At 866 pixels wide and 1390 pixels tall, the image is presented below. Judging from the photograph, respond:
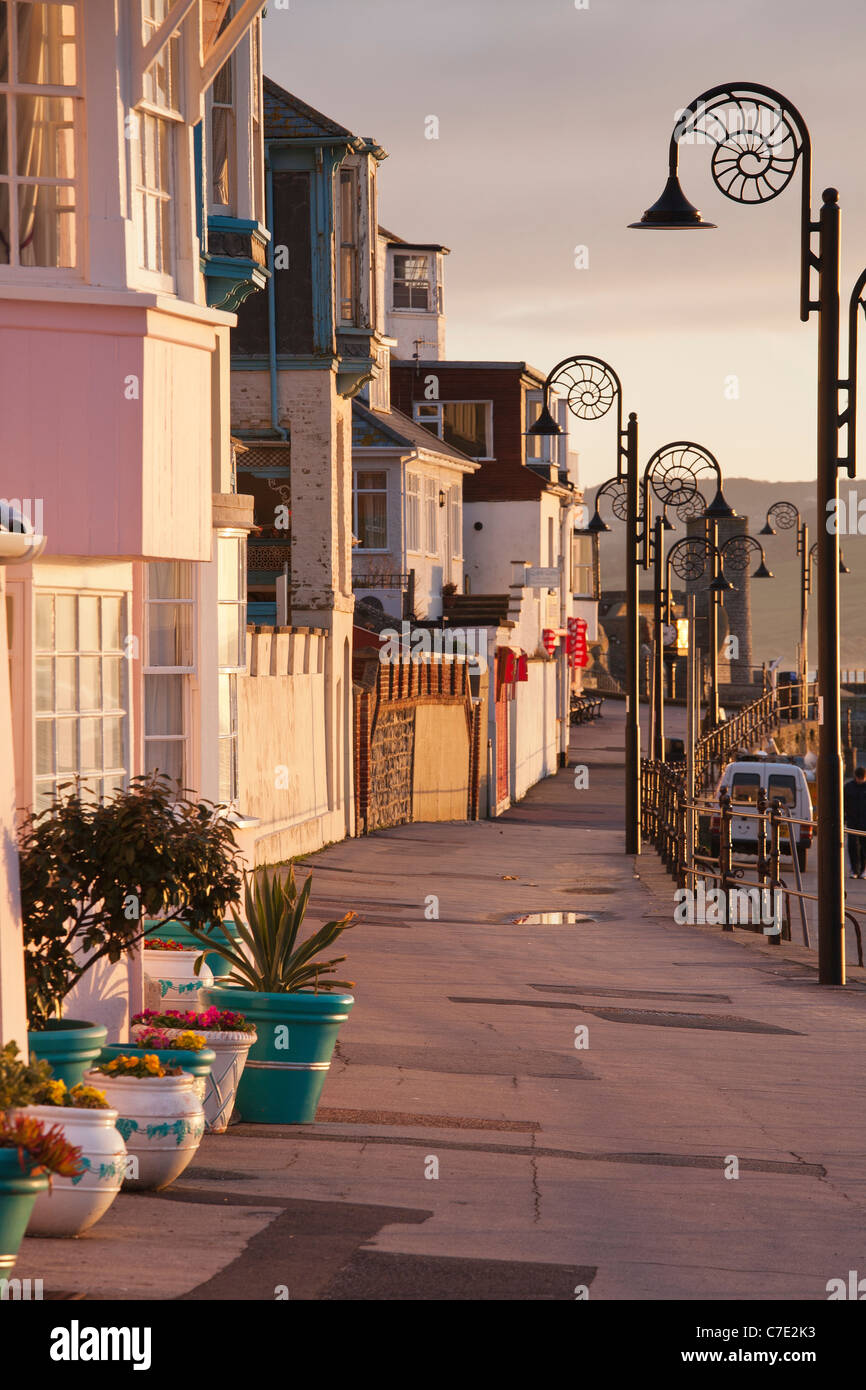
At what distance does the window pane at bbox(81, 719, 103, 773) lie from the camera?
9.37m

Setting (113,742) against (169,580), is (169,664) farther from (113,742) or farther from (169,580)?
(113,742)

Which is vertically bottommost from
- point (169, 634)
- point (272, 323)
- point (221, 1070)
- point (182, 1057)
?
point (221, 1070)

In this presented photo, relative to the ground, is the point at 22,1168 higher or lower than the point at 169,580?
lower

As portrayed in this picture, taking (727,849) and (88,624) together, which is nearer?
(88,624)

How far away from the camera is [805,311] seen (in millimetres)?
14539

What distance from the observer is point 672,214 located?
15.8m

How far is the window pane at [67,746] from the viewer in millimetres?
9156

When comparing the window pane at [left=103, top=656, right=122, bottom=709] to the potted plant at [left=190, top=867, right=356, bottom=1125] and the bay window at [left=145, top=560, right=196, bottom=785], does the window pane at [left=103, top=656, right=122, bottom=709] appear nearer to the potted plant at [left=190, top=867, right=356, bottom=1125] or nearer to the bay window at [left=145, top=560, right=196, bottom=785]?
the potted plant at [left=190, top=867, right=356, bottom=1125]

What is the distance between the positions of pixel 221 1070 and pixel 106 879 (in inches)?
51.6

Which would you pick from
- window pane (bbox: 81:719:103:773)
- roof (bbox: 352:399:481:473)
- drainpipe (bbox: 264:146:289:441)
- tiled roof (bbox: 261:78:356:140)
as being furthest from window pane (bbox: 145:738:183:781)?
roof (bbox: 352:399:481:473)

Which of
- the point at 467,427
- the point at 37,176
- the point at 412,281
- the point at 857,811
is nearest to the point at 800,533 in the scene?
the point at 467,427

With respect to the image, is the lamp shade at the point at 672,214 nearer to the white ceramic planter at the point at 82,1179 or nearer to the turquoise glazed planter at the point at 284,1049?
the turquoise glazed planter at the point at 284,1049

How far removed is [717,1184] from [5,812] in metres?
3.64

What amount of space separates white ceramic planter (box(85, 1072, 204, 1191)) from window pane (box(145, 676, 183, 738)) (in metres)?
5.75
